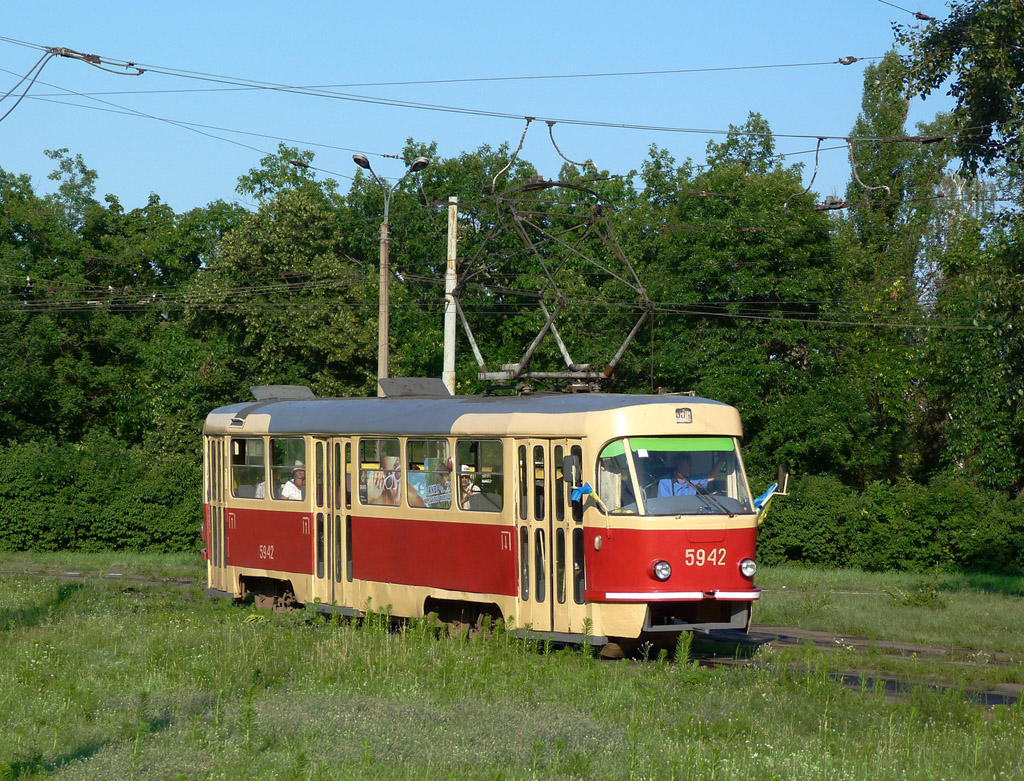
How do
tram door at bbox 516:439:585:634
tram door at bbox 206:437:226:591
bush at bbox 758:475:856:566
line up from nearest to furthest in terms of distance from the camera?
tram door at bbox 516:439:585:634 → tram door at bbox 206:437:226:591 → bush at bbox 758:475:856:566

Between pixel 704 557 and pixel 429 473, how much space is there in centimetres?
376

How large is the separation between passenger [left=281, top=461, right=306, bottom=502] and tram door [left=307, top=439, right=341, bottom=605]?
0.29 meters

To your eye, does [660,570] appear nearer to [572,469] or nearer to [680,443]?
[572,469]

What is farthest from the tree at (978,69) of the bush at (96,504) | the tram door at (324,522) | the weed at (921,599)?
the bush at (96,504)

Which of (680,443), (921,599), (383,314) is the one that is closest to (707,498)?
(680,443)

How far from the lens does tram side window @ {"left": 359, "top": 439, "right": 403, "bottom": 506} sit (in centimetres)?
1545

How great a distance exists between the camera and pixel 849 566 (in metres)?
31.9

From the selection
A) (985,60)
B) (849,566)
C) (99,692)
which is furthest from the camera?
(849,566)

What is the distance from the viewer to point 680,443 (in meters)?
13.1

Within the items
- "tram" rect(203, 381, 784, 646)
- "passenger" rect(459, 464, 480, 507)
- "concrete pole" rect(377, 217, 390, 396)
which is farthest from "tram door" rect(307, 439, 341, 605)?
"concrete pole" rect(377, 217, 390, 396)

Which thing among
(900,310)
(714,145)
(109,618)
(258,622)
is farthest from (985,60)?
(714,145)

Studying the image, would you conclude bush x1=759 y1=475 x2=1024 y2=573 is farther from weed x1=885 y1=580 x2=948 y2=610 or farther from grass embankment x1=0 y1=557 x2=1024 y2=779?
grass embankment x1=0 y1=557 x2=1024 y2=779

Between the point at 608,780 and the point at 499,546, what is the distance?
636cm

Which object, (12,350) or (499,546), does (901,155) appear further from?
(499,546)
